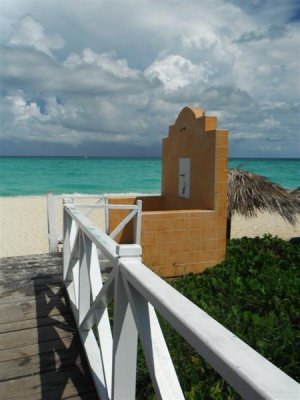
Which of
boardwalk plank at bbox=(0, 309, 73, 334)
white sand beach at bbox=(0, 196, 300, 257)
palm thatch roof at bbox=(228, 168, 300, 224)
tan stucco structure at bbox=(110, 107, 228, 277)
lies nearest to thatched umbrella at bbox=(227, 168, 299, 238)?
palm thatch roof at bbox=(228, 168, 300, 224)

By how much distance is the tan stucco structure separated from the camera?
6680 millimetres

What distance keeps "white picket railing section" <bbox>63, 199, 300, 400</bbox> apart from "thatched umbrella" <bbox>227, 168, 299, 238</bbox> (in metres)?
6.02

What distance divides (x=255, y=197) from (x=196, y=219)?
7.89ft

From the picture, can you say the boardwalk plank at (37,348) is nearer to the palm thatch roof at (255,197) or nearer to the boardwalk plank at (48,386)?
the boardwalk plank at (48,386)

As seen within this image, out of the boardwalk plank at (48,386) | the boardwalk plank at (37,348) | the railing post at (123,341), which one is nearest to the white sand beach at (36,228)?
the boardwalk plank at (37,348)

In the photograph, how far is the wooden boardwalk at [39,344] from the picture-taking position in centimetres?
260

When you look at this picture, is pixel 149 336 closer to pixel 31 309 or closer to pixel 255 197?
pixel 31 309

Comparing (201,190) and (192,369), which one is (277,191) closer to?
(201,190)

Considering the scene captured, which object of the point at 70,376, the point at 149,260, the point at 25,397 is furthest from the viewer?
the point at 149,260

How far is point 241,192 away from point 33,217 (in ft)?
39.9

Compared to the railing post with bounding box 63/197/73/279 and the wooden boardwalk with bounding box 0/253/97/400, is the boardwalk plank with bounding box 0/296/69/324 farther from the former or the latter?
the railing post with bounding box 63/197/73/279

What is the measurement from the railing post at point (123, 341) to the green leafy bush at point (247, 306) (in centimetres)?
91

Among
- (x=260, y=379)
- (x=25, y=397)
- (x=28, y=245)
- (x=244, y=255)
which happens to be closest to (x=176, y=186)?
(x=244, y=255)

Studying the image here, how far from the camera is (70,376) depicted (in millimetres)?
2729
